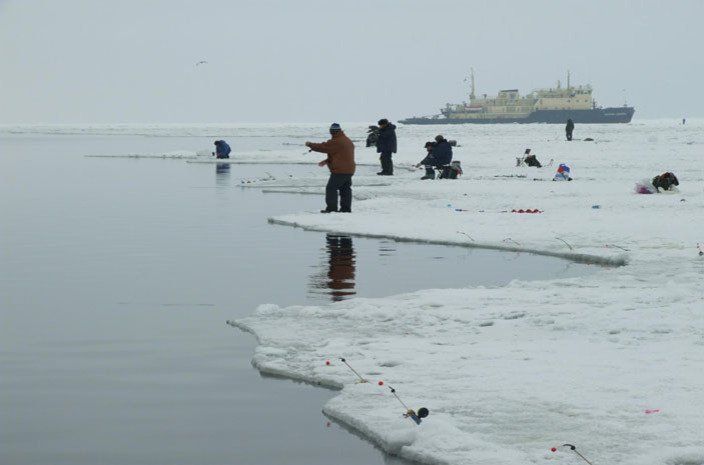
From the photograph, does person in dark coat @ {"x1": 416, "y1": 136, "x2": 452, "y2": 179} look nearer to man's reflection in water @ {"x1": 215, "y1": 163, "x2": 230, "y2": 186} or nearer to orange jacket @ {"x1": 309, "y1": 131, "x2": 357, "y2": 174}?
man's reflection in water @ {"x1": 215, "y1": 163, "x2": 230, "y2": 186}

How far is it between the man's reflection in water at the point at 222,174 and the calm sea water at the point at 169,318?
8.69 m

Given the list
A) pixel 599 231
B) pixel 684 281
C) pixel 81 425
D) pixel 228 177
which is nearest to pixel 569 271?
pixel 684 281

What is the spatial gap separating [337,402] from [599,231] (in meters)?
10.6

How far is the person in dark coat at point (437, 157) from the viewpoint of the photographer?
1209 inches

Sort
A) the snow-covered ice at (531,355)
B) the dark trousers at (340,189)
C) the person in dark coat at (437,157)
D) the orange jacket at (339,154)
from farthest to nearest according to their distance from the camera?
the person in dark coat at (437,157) < the dark trousers at (340,189) < the orange jacket at (339,154) < the snow-covered ice at (531,355)

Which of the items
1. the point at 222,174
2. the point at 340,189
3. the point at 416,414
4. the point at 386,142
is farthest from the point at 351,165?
the point at 222,174

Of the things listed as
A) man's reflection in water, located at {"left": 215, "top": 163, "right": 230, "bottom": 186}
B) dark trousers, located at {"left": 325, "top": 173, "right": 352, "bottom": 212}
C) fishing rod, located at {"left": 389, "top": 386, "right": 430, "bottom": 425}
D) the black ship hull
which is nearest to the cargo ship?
the black ship hull

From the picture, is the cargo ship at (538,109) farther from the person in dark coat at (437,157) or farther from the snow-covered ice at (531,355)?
the snow-covered ice at (531,355)

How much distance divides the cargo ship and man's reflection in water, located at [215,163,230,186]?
123456 millimetres

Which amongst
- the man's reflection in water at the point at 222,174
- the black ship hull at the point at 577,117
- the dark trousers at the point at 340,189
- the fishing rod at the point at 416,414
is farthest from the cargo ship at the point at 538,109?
the fishing rod at the point at 416,414

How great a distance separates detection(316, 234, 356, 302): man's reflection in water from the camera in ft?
38.9

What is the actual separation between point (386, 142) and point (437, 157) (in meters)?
1.53

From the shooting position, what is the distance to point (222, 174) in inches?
1452

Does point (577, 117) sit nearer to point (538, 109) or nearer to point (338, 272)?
point (538, 109)
